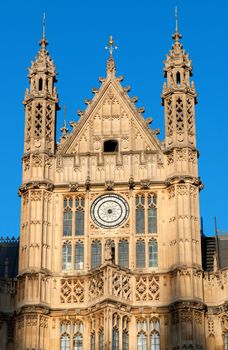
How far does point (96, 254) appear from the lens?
42.6 meters

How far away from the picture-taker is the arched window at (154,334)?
4066cm

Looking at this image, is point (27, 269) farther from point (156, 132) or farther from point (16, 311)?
point (156, 132)

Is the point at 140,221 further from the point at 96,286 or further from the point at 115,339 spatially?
the point at 115,339

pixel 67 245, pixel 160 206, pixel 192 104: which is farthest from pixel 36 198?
pixel 192 104

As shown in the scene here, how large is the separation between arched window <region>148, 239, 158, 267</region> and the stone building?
4 centimetres

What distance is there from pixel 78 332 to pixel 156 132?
9629 millimetres

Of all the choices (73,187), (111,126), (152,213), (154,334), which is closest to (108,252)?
(152,213)

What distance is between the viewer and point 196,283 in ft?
135

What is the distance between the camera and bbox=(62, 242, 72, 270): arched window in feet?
139

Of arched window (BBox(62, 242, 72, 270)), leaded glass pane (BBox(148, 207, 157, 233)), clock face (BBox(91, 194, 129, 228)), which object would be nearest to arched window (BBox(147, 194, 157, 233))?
leaded glass pane (BBox(148, 207, 157, 233))

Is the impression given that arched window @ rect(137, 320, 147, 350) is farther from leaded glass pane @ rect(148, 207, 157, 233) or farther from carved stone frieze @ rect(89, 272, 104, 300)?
leaded glass pane @ rect(148, 207, 157, 233)

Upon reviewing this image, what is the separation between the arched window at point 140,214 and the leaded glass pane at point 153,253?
688mm

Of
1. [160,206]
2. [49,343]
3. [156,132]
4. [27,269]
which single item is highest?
[156,132]

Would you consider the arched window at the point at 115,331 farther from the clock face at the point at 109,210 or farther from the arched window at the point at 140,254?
the clock face at the point at 109,210
